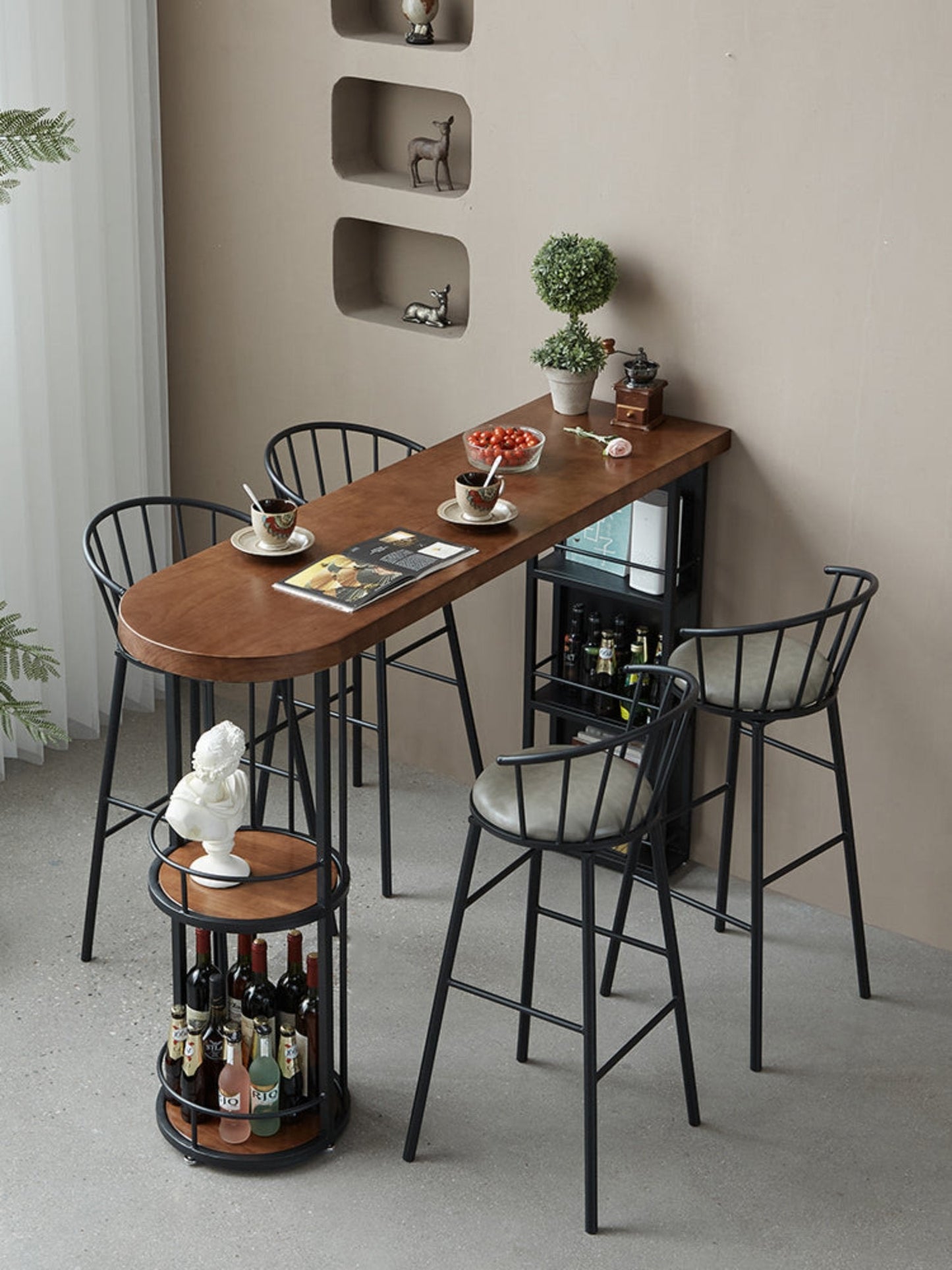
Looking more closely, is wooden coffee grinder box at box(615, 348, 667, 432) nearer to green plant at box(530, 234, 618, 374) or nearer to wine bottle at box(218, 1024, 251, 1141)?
green plant at box(530, 234, 618, 374)

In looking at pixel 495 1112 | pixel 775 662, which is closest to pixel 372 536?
pixel 775 662

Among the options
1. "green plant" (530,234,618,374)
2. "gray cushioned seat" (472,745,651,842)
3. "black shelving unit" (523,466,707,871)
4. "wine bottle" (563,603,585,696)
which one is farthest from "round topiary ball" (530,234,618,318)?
"gray cushioned seat" (472,745,651,842)

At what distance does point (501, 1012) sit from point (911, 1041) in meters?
0.87

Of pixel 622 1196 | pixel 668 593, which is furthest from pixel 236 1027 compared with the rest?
pixel 668 593

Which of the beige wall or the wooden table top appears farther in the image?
the beige wall

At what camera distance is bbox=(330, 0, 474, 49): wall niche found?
13.3 ft

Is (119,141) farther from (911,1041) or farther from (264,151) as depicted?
(911,1041)

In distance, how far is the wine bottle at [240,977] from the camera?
309cm

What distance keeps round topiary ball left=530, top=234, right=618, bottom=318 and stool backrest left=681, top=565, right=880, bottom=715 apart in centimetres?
80

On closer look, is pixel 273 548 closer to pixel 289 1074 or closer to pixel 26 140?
pixel 26 140

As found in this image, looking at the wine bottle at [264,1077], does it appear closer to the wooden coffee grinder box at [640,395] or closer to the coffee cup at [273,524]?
the coffee cup at [273,524]

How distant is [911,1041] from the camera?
3547mm

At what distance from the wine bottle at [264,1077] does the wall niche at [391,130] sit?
210 centimetres

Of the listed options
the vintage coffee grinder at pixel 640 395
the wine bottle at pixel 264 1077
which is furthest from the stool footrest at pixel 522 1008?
the vintage coffee grinder at pixel 640 395
